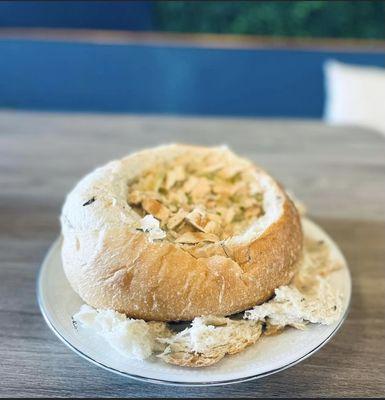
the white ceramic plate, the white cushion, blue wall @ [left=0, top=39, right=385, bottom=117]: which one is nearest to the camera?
the white ceramic plate

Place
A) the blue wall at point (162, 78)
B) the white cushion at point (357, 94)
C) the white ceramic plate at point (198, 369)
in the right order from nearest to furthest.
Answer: the white ceramic plate at point (198, 369)
the white cushion at point (357, 94)
the blue wall at point (162, 78)

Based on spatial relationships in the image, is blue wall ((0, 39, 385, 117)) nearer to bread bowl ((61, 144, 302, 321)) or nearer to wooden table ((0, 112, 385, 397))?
wooden table ((0, 112, 385, 397))

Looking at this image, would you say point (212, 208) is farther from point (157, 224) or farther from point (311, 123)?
point (311, 123)

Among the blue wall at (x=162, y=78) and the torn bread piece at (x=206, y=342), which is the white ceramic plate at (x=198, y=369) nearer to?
the torn bread piece at (x=206, y=342)

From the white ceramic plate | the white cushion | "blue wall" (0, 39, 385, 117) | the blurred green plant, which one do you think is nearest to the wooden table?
the white ceramic plate

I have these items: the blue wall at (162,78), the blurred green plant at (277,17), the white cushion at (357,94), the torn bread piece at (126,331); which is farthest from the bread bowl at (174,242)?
the blurred green plant at (277,17)
